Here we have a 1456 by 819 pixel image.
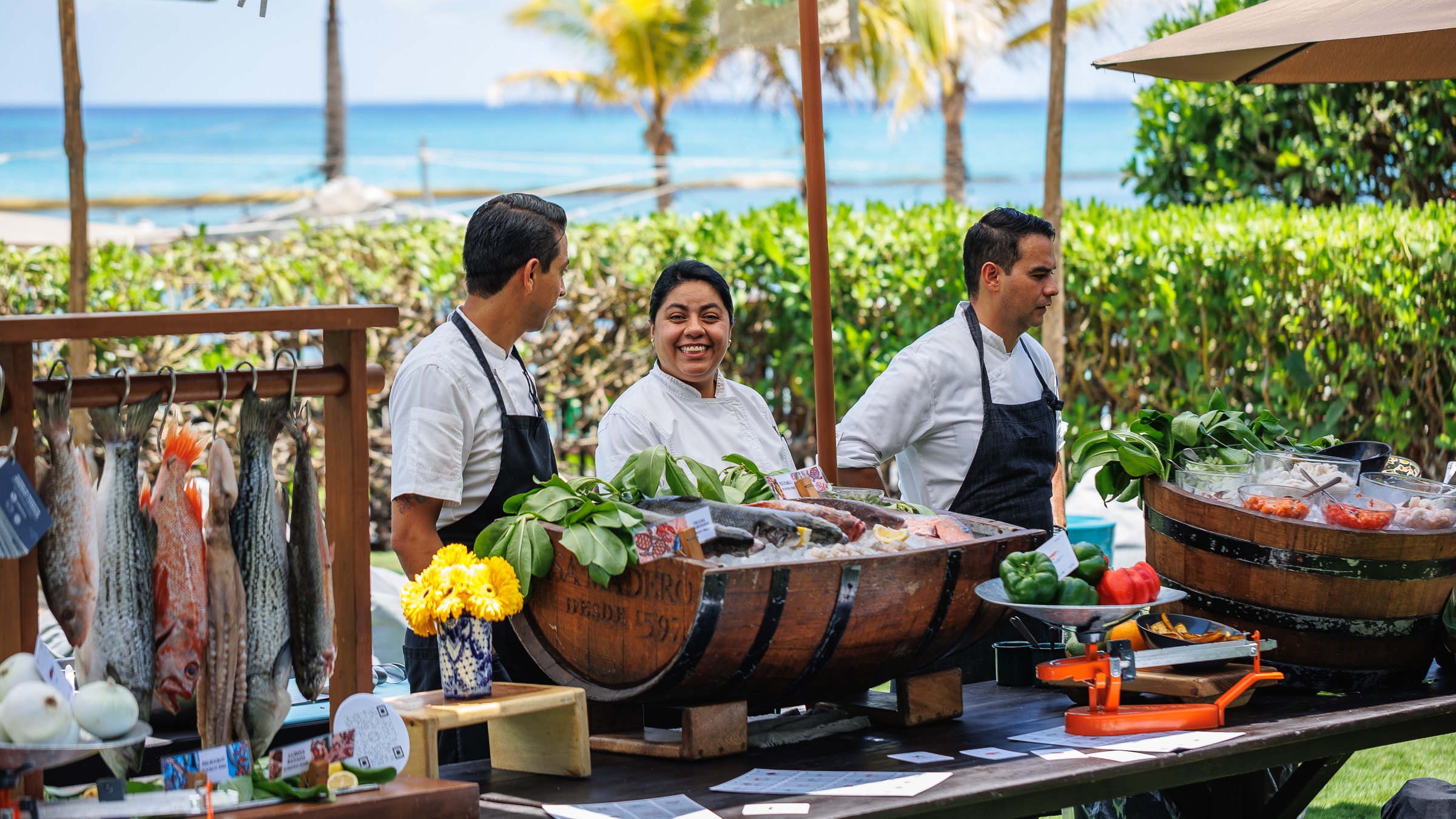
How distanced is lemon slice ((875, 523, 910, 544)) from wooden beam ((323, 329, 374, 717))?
0.95 metres

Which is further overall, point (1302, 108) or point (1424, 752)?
point (1302, 108)

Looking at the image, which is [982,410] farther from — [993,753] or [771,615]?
[771,615]

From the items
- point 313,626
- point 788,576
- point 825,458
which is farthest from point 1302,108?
point 313,626

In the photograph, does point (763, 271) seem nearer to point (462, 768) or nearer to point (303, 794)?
point (462, 768)

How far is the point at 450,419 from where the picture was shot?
279 cm

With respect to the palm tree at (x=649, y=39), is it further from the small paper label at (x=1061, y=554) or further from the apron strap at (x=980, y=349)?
the small paper label at (x=1061, y=554)

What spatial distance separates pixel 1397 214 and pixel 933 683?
17.0 feet

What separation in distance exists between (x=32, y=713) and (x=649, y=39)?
1877 centimetres

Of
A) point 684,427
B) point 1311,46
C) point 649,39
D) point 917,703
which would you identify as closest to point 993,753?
point 917,703

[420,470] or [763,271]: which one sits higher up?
[763,271]

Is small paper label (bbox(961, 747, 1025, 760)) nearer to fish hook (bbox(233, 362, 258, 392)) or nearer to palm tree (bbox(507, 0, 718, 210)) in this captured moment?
fish hook (bbox(233, 362, 258, 392))

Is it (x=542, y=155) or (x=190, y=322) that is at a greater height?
(x=542, y=155)

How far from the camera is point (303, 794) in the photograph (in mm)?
1868

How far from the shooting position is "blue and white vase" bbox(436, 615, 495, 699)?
228 cm
